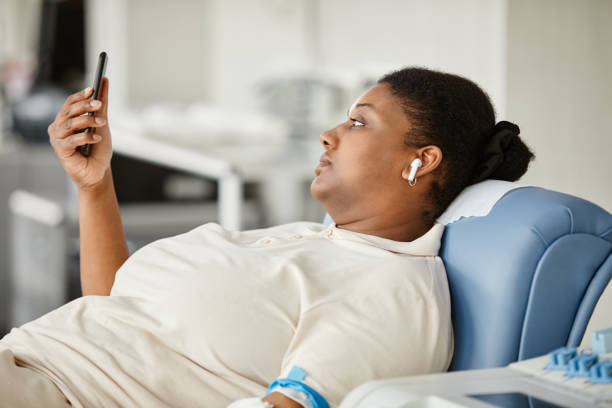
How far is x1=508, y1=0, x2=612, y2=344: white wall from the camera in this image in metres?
2.02

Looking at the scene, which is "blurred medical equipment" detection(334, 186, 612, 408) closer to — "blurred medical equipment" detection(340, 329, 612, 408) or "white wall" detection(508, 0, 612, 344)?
"blurred medical equipment" detection(340, 329, 612, 408)

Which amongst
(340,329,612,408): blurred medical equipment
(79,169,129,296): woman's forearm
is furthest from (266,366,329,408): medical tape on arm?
(79,169,129,296): woman's forearm

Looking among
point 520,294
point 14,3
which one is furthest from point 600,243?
point 14,3

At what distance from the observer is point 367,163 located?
1262 millimetres

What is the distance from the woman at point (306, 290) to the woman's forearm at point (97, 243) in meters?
0.04

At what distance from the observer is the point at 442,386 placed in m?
0.86

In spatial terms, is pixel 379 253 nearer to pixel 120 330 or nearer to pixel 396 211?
pixel 396 211

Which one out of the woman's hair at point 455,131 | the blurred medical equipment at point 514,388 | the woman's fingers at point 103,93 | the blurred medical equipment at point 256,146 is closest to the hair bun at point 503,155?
the woman's hair at point 455,131

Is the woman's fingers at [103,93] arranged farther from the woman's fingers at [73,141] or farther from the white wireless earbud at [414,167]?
the white wireless earbud at [414,167]

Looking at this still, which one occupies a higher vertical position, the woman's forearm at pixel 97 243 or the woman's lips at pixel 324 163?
the woman's lips at pixel 324 163

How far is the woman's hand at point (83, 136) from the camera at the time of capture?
1292mm

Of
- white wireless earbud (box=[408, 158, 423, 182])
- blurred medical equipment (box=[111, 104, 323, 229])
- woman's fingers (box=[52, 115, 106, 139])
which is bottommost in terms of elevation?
blurred medical equipment (box=[111, 104, 323, 229])

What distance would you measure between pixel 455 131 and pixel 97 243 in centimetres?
69

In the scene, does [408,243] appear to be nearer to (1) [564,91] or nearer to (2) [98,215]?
(2) [98,215]
